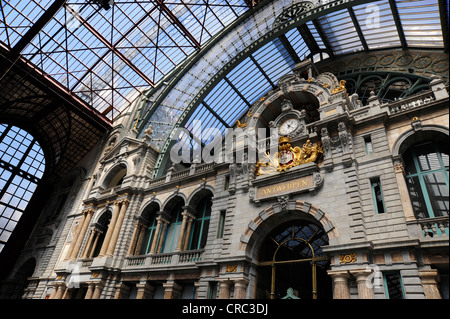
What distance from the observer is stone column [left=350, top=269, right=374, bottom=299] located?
12706mm

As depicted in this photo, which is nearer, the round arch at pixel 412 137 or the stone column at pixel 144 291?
the round arch at pixel 412 137

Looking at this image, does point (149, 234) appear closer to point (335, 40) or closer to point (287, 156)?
point (287, 156)

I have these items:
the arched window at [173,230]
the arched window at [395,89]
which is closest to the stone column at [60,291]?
the arched window at [173,230]

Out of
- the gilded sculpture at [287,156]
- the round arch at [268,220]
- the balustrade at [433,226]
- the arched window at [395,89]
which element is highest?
the arched window at [395,89]

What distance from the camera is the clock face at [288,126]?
21.0 meters

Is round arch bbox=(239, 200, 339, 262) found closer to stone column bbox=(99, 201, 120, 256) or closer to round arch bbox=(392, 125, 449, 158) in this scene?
round arch bbox=(392, 125, 449, 158)

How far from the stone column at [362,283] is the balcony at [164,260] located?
1022 cm

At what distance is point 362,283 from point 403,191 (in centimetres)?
494

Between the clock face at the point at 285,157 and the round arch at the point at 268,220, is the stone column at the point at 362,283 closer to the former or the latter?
the round arch at the point at 268,220

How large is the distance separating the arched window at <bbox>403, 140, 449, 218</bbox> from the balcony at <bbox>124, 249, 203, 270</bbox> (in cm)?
1350

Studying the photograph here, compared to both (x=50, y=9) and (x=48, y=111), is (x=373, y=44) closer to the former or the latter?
(x=50, y=9)

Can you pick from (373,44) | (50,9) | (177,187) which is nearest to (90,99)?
(50,9)

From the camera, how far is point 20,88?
126ft

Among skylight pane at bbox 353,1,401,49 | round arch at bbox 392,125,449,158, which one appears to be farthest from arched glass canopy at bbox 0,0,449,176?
round arch at bbox 392,125,449,158
